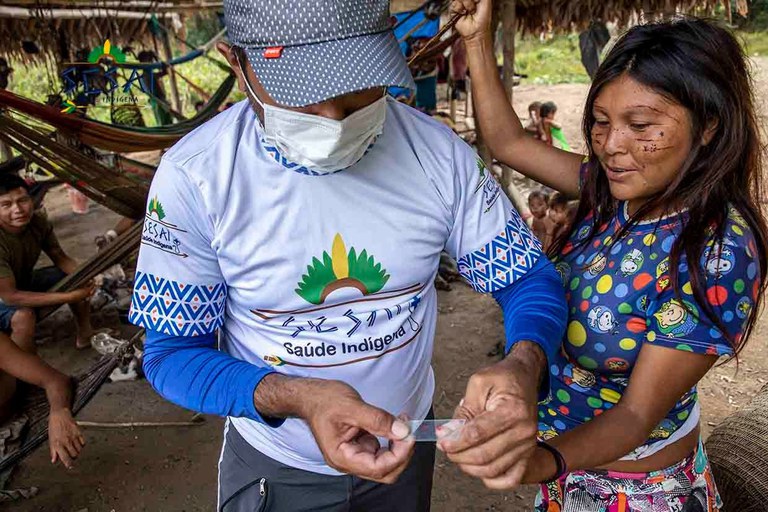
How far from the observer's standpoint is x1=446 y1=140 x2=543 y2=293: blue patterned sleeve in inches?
43.6

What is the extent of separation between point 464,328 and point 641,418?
9.52ft

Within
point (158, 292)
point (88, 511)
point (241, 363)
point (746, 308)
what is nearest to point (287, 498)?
point (241, 363)

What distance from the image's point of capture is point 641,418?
1046 mm

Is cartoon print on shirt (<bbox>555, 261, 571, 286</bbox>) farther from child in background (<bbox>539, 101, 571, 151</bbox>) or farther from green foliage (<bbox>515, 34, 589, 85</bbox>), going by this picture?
green foliage (<bbox>515, 34, 589, 85</bbox>)

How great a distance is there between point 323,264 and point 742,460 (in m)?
1.66

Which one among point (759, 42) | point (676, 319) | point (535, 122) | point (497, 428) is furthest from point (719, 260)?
point (759, 42)

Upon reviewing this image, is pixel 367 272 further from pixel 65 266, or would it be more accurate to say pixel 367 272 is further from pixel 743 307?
pixel 65 266

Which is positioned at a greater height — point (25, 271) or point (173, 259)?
point (173, 259)

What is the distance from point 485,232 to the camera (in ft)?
3.64

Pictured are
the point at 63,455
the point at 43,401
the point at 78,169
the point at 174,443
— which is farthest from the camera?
the point at 78,169

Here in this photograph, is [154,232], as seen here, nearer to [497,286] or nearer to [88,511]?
[497,286]

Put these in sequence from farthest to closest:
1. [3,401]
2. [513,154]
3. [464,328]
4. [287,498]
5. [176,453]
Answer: [464,328], [176,453], [3,401], [513,154], [287,498]

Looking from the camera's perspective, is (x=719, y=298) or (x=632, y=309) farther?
(x=632, y=309)

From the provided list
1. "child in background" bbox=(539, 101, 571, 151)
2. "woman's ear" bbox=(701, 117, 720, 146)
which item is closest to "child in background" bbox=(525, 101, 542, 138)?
"child in background" bbox=(539, 101, 571, 151)
